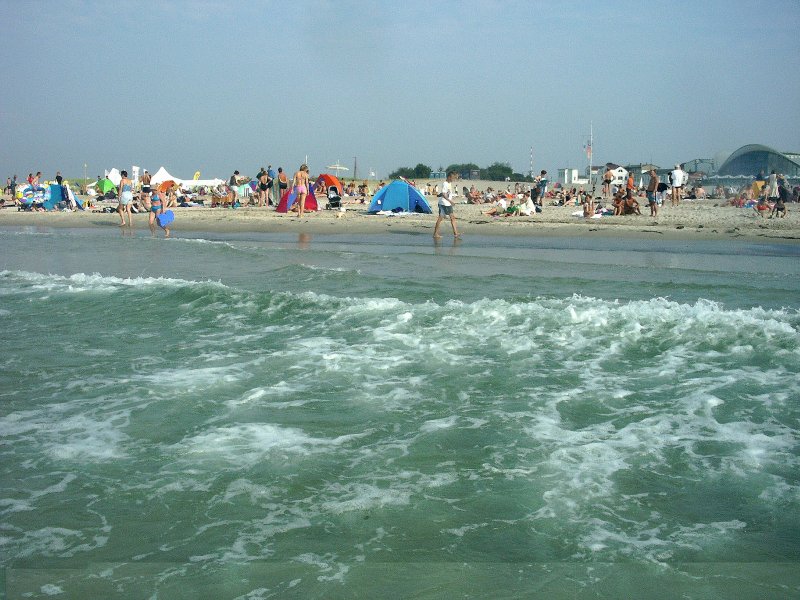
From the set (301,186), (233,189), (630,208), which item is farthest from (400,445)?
(233,189)

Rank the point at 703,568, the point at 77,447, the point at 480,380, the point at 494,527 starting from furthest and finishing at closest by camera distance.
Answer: the point at 480,380 < the point at 77,447 < the point at 494,527 < the point at 703,568

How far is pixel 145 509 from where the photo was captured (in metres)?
3.82

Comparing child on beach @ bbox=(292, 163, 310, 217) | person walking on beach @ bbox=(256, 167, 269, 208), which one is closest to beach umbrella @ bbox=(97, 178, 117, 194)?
person walking on beach @ bbox=(256, 167, 269, 208)

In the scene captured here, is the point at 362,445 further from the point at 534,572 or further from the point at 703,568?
the point at 703,568

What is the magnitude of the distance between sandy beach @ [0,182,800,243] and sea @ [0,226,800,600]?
34.6ft

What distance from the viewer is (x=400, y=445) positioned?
470 cm

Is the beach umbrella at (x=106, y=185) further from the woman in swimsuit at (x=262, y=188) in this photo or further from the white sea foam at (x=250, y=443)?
the white sea foam at (x=250, y=443)

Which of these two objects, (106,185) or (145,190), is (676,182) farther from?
(106,185)

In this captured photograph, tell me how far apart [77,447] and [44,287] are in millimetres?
7396

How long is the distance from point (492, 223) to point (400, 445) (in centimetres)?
1884

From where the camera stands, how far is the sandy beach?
20078 mm

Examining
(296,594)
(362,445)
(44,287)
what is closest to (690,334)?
(362,445)

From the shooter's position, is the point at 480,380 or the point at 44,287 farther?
the point at 44,287

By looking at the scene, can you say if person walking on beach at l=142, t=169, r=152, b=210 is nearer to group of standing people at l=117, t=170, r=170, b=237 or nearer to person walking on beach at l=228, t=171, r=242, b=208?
group of standing people at l=117, t=170, r=170, b=237
